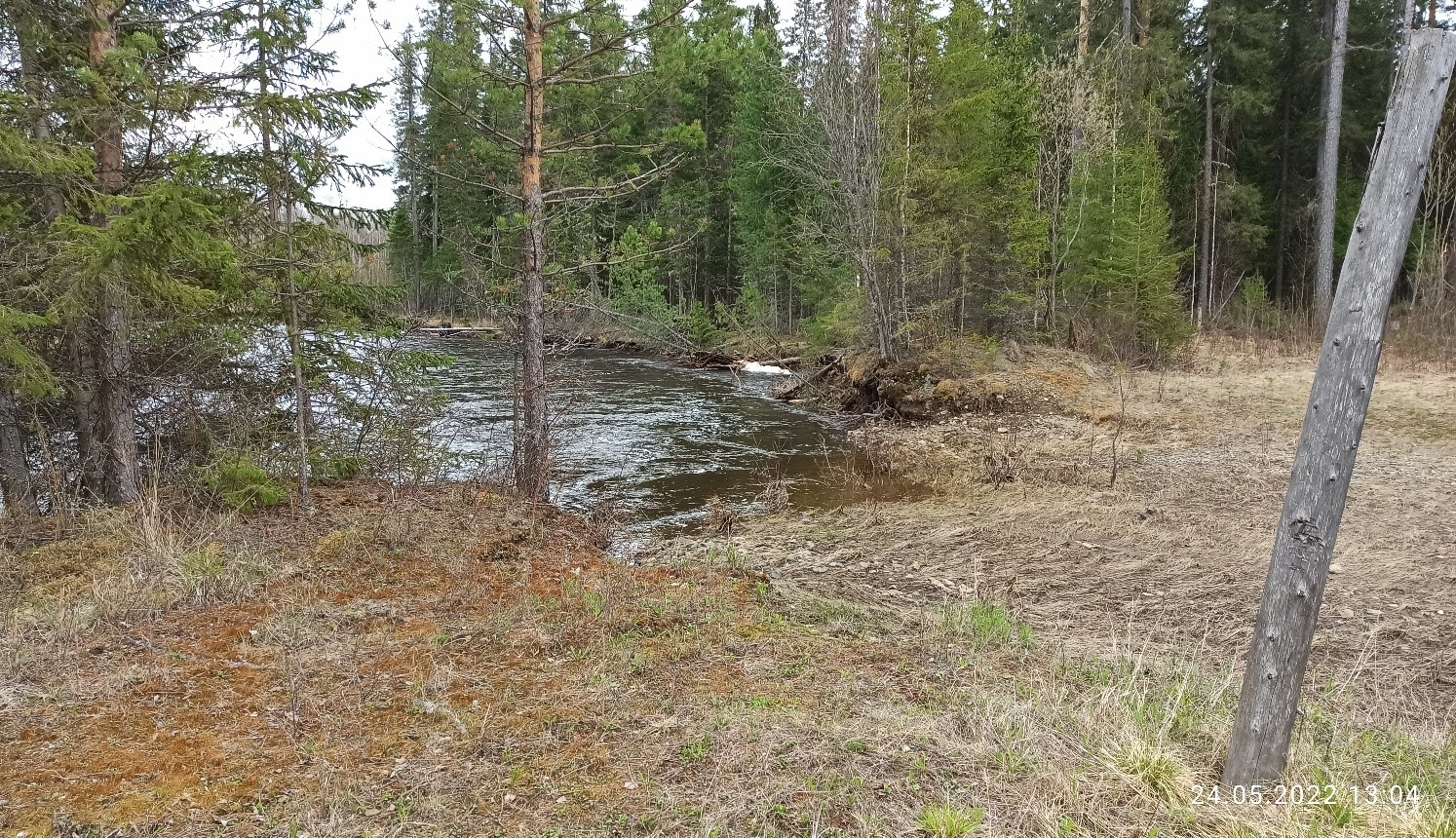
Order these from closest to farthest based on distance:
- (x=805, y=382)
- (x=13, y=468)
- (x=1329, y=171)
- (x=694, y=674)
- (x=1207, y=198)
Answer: (x=694, y=674) < (x=13, y=468) < (x=805, y=382) < (x=1329, y=171) < (x=1207, y=198)

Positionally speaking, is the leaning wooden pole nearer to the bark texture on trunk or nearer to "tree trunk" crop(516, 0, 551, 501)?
"tree trunk" crop(516, 0, 551, 501)

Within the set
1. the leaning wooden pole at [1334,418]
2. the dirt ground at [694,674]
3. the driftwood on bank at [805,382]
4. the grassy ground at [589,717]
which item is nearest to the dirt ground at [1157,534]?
the dirt ground at [694,674]

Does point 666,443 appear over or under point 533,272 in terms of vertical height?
under

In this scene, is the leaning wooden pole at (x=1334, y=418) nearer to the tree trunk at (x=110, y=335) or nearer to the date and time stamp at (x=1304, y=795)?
the date and time stamp at (x=1304, y=795)

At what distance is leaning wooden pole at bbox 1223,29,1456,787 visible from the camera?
2.80 meters

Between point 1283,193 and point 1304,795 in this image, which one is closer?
point 1304,795

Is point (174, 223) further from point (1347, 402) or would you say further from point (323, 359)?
point (1347, 402)

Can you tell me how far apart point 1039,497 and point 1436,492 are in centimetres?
382

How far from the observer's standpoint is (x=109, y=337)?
6836 millimetres

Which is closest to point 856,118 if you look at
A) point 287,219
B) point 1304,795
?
point 287,219

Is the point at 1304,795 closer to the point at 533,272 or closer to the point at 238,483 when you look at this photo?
the point at 533,272

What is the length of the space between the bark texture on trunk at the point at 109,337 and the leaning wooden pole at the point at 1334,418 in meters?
7.45

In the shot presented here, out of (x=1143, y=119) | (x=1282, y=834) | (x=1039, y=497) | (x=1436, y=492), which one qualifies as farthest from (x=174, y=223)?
(x=1143, y=119)

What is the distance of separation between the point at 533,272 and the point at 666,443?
5.39 metres
